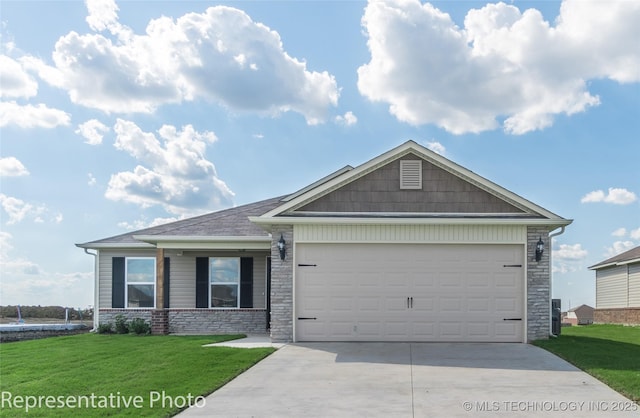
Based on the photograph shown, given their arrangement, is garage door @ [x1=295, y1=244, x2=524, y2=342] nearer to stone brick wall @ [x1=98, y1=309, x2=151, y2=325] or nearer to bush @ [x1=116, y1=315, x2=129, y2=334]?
stone brick wall @ [x1=98, y1=309, x2=151, y2=325]

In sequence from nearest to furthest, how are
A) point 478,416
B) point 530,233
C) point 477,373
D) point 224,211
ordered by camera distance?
point 478,416 < point 477,373 < point 530,233 < point 224,211

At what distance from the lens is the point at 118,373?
Result: 1065cm

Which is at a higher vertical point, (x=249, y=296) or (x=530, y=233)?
(x=530, y=233)

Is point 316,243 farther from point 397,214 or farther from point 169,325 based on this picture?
point 169,325

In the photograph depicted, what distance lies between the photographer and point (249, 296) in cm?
1850

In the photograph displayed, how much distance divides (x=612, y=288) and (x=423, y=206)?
20.4m

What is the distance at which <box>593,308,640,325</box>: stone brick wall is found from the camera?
27248mm

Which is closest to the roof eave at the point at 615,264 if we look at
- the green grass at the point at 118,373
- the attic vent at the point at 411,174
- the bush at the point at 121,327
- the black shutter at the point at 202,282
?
the attic vent at the point at 411,174

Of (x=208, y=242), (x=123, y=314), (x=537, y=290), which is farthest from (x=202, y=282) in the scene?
(x=537, y=290)

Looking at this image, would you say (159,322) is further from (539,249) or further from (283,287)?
(539,249)

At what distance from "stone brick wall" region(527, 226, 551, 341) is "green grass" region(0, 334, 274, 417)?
597 centimetres

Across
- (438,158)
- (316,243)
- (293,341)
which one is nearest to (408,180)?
(438,158)

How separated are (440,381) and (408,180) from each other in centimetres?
596

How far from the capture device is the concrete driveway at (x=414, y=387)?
8.13 metres
